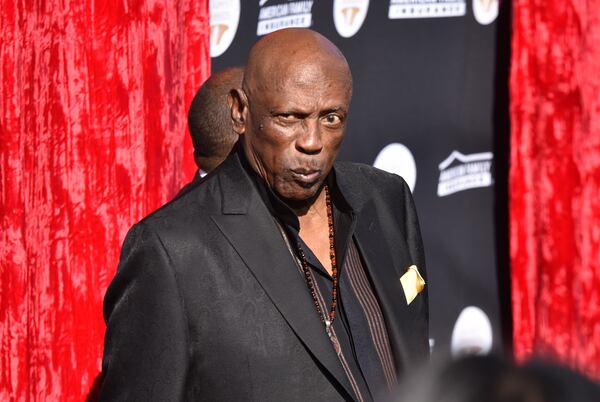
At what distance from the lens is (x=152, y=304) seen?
230cm

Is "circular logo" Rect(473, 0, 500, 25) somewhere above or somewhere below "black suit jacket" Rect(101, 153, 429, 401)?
above

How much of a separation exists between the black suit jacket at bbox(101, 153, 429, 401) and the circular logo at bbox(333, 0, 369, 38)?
5.35 feet

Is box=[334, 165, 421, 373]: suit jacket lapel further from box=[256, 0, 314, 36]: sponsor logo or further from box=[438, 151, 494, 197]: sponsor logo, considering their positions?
box=[438, 151, 494, 197]: sponsor logo

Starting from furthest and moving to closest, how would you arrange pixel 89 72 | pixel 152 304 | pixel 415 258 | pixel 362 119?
pixel 362 119
pixel 89 72
pixel 415 258
pixel 152 304

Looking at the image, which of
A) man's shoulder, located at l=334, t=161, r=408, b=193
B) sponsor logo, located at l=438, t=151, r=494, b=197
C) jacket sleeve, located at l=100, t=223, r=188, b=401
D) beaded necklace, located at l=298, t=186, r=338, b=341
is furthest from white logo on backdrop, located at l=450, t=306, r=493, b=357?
jacket sleeve, located at l=100, t=223, r=188, b=401

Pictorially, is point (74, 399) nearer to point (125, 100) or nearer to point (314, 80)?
point (125, 100)

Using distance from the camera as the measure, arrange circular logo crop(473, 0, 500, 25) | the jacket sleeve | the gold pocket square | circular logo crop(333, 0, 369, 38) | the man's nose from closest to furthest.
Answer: the jacket sleeve
the man's nose
the gold pocket square
circular logo crop(333, 0, 369, 38)
circular logo crop(473, 0, 500, 25)

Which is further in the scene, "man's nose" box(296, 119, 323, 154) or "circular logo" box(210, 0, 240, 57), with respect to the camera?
"circular logo" box(210, 0, 240, 57)

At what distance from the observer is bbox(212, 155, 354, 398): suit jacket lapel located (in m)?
2.34

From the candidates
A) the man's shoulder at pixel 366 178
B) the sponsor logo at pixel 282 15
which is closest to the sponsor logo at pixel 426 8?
the sponsor logo at pixel 282 15

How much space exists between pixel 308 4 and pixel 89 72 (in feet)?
3.08

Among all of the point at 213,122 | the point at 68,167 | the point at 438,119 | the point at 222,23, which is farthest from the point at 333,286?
the point at 438,119

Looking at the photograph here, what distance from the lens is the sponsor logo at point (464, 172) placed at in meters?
4.18

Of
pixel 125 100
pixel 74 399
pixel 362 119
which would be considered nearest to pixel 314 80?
pixel 125 100
